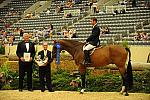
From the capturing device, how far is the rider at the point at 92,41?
13.1 metres

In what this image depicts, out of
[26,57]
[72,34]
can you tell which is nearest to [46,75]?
[26,57]

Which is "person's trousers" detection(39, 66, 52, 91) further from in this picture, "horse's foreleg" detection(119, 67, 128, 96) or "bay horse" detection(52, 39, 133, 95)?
"horse's foreleg" detection(119, 67, 128, 96)

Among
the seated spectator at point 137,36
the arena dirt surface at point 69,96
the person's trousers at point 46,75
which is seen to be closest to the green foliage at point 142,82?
the arena dirt surface at point 69,96

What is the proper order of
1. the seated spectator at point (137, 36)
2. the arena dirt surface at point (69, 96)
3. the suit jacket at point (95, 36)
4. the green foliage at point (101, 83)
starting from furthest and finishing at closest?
1. the seated spectator at point (137, 36)
2. the green foliage at point (101, 83)
3. the suit jacket at point (95, 36)
4. the arena dirt surface at point (69, 96)

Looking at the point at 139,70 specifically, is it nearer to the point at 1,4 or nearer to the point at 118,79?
the point at 118,79

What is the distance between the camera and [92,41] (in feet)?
43.4

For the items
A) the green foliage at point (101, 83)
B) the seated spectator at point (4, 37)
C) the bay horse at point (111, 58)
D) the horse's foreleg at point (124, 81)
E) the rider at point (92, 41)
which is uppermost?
the rider at point (92, 41)

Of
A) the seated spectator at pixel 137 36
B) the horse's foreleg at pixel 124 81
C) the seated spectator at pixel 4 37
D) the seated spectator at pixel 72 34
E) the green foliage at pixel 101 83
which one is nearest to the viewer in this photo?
the horse's foreleg at pixel 124 81

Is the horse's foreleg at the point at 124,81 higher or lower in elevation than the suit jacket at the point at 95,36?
lower

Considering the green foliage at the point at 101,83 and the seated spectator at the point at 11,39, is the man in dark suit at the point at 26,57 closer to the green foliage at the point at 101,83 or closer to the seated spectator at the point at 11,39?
the green foliage at the point at 101,83

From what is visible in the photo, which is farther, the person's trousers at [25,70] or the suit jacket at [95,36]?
the person's trousers at [25,70]

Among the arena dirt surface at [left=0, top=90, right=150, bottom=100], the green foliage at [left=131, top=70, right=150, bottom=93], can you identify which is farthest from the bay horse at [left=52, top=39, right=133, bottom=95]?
the arena dirt surface at [left=0, top=90, right=150, bottom=100]

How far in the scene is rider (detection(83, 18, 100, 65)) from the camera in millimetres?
13148

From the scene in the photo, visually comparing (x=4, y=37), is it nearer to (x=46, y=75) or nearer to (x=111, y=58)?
(x=46, y=75)
